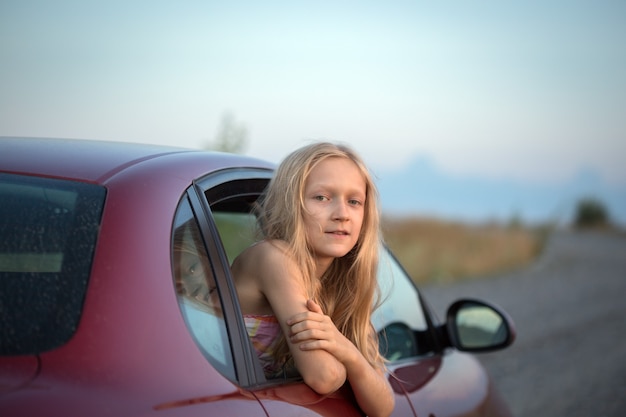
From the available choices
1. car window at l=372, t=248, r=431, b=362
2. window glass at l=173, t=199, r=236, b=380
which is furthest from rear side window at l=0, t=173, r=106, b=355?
car window at l=372, t=248, r=431, b=362

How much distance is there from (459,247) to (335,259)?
17391 mm

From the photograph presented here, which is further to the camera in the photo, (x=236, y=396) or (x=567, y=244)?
(x=567, y=244)

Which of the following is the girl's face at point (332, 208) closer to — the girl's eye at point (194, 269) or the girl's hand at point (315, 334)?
the girl's hand at point (315, 334)

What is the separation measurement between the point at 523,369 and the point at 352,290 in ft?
20.5

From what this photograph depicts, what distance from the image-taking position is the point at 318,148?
2549 mm

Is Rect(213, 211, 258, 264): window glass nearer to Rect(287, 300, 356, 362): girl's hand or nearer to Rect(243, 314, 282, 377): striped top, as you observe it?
Rect(243, 314, 282, 377): striped top

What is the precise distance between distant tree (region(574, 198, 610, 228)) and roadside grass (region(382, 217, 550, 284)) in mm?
14219

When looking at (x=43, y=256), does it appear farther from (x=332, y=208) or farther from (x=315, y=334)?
(x=332, y=208)

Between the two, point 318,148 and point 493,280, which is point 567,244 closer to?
point 493,280

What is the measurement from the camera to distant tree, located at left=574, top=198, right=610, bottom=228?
127ft

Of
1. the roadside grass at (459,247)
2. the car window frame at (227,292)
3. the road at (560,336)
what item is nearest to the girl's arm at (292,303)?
the car window frame at (227,292)

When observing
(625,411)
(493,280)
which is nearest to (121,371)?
(625,411)

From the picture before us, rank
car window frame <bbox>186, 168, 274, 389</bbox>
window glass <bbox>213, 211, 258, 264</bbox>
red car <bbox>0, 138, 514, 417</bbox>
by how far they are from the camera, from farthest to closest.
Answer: window glass <bbox>213, 211, 258, 264</bbox> → car window frame <bbox>186, 168, 274, 389</bbox> → red car <bbox>0, 138, 514, 417</bbox>

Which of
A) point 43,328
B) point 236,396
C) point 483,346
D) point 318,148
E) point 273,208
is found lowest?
point 483,346
